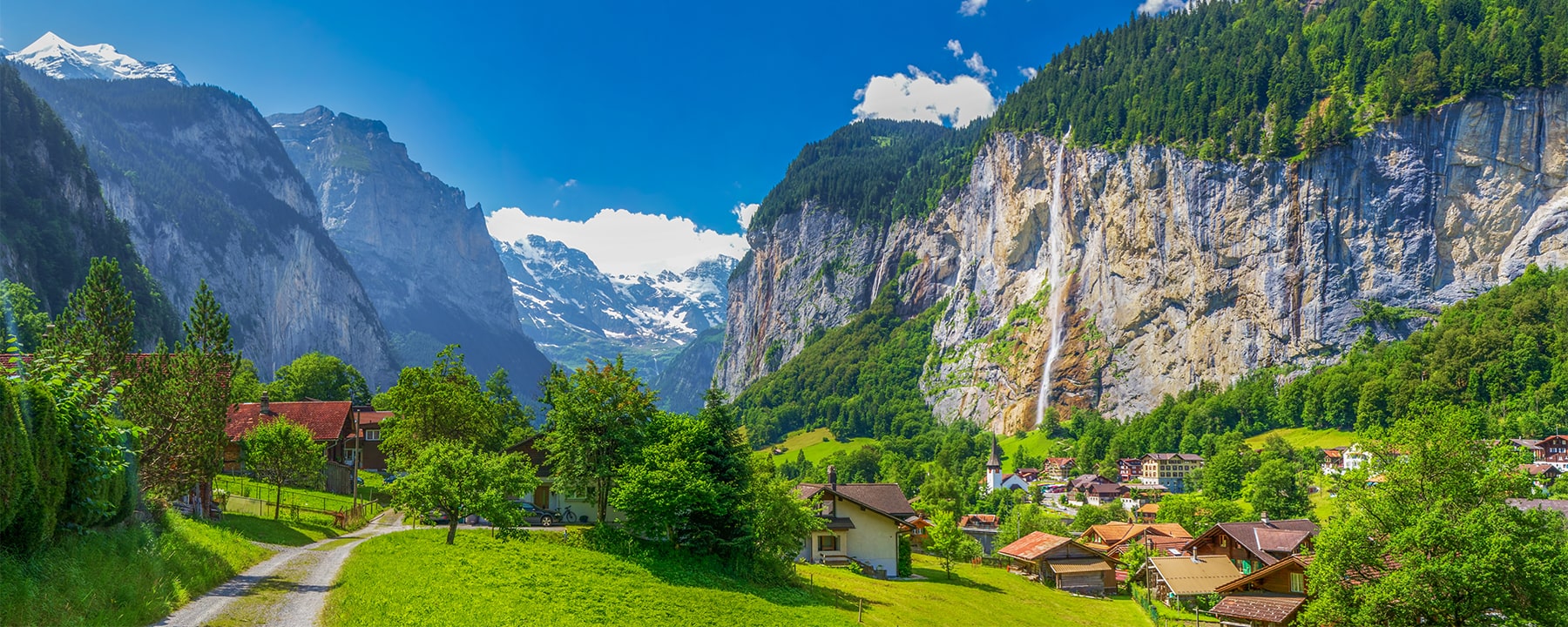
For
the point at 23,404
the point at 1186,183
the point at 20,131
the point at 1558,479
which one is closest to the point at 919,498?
the point at 1558,479

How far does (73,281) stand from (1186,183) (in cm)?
17569

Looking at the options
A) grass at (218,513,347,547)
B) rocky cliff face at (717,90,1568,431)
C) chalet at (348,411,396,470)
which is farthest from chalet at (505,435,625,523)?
rocky cliff face at (717,90,1568,431)

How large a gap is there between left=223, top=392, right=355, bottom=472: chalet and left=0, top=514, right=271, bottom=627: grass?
125 ft

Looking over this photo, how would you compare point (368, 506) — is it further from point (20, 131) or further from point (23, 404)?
point (20, 131)

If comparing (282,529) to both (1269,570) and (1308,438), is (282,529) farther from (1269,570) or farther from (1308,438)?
(1308,438)

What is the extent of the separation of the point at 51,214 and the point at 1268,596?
14053 centimetres

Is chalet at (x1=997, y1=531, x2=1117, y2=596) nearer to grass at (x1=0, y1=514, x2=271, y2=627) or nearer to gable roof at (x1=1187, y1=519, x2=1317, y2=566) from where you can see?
gable roof at (x1=1187, y1=519, x2=1317, y2=566)

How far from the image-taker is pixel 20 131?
376 feet

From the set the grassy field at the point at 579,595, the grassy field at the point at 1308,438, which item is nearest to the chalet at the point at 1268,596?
the grassy field at the point at 579,595

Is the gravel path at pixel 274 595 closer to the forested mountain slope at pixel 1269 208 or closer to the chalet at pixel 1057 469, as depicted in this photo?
the chalet at pixel 1057 469

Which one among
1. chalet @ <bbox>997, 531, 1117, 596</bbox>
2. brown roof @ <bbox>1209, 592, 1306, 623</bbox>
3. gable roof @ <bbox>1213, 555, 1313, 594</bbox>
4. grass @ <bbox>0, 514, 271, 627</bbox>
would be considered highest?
grass @ <bbox>0, 514, 271, 627</bbox>

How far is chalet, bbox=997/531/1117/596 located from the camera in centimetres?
6188

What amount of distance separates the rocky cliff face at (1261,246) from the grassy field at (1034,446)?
599 centimetres

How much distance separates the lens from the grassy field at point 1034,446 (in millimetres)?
154000
